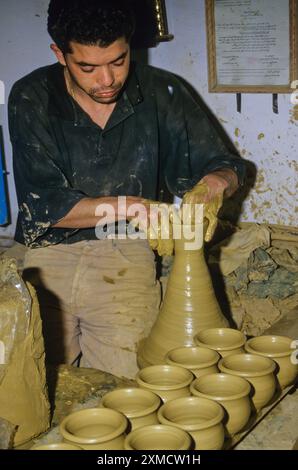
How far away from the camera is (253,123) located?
15.4ft

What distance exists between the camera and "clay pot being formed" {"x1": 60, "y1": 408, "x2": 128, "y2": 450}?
1.93 metres

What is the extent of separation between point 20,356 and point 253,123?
9.59ft

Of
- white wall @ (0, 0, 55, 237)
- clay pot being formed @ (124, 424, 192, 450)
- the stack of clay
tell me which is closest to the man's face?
the stack of clay

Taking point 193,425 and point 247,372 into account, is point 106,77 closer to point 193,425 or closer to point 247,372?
point 247,372

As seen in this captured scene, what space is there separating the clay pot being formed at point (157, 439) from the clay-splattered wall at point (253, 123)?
117 inches

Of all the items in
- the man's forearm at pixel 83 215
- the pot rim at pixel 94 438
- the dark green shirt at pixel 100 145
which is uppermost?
the dark green shirt at pixel 100 145

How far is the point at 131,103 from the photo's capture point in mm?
3443

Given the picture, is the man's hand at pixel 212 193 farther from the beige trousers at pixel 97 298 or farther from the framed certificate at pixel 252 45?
the framed certificate at pixel 252 45

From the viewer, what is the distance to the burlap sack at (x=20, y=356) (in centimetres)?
226

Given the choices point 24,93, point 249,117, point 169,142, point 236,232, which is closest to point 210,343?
point 169,142

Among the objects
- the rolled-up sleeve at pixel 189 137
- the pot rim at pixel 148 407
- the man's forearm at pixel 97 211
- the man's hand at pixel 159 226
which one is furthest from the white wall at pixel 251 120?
the pot rim at pixel 148 407

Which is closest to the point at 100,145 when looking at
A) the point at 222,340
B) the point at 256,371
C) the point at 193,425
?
the point at 222,340

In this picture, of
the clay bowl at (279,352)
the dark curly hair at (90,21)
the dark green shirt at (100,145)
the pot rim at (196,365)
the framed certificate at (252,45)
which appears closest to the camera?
the pot rim at (196,365)
